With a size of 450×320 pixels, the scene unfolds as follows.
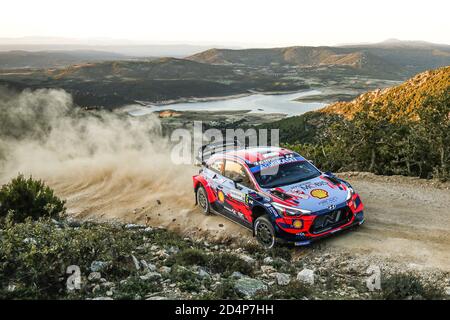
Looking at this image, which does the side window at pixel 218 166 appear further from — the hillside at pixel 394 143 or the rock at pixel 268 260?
the hillside at pixel 394 143

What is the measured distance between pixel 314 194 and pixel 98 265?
4534 mm

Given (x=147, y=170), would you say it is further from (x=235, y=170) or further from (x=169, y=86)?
(x=169, y=86)

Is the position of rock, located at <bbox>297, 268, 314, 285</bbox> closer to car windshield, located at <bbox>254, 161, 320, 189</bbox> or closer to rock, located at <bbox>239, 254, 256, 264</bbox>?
rock, located at <bbox>239, 254, 256, 264</bbox>

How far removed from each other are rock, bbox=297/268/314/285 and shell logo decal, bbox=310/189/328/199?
6.78 feet

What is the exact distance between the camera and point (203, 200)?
12391 millimetres

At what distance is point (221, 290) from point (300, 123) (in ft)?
253

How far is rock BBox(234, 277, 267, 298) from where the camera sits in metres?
6.67

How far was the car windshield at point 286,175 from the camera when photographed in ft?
33.0

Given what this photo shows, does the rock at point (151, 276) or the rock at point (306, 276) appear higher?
the rock at point (151, 276)

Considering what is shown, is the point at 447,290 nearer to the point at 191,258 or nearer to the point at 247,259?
the point at 247,259

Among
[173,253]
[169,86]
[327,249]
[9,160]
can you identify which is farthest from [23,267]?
[169,86]

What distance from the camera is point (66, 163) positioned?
23219 mm

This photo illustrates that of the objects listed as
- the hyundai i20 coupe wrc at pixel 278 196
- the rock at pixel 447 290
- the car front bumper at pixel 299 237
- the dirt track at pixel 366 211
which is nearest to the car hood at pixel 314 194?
the hyundai i20 coupe wrc at pixel 278 196

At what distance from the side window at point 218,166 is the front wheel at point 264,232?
203 cm
